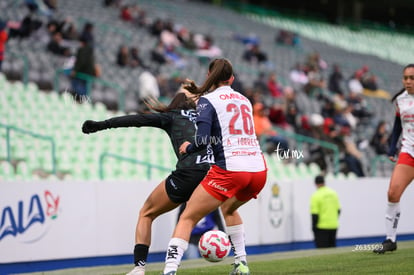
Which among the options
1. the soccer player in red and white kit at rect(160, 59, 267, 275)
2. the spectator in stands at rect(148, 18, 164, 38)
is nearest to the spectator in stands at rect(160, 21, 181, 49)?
the spectator in stands at rect(148, 18, 164, 38)

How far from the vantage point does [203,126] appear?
22.2 ft

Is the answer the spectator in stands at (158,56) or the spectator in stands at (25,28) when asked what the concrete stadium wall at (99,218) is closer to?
the spectator in stands at (25,28)

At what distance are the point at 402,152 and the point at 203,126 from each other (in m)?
3.77

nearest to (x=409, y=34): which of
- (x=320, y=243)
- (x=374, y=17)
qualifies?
(x=374, y=17)

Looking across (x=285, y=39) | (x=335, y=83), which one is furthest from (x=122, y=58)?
(x=285, y=39)

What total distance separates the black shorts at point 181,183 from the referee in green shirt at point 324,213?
6521 mm

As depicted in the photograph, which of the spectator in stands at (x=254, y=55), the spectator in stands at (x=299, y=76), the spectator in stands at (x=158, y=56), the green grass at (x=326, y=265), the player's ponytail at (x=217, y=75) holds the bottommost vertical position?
the green grass at (x=326, y=265)

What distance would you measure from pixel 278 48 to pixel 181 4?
493cm

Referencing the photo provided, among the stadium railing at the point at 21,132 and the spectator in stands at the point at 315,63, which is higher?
the spectator in stands at the point at 315,63

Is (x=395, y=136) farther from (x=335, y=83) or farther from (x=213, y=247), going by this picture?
(x=335, y=83)

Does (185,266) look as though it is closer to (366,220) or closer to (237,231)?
(237,231)

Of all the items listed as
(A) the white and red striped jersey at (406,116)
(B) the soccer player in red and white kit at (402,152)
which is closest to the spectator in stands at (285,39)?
(B) the soccer player in red and white kit at (402,152)

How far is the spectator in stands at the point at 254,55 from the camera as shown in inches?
1085

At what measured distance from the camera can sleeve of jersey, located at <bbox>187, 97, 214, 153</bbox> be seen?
6.73m
